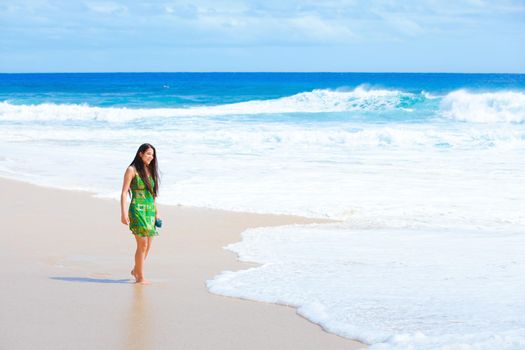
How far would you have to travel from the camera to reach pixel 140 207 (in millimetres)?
5992

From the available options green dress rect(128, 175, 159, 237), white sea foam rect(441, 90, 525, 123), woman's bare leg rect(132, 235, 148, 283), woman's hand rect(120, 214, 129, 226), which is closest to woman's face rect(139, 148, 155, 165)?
green dress rect(128, 175, 159, 237)

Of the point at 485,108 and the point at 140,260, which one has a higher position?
the point at 485,108

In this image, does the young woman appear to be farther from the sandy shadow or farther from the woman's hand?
the sandy shadow

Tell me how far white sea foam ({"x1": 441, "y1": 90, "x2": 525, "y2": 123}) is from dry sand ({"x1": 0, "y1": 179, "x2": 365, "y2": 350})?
862 inches

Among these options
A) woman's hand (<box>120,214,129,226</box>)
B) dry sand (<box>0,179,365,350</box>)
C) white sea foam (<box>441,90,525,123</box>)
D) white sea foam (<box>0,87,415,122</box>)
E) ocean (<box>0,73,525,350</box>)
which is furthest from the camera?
white sea foam (<box>0,87,415,122</box>)

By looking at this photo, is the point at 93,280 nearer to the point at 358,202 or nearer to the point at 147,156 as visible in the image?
the point at 147,156

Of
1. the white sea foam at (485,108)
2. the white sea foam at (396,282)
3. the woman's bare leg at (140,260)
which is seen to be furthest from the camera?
the white sea foam at (485,108)

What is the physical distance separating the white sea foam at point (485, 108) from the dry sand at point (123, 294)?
21.9 metres

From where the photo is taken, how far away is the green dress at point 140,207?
598 centimetres

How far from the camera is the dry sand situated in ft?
15.2

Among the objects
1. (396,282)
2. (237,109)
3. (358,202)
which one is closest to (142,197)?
(396,282)

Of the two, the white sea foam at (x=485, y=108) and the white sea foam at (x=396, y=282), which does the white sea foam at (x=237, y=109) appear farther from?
the white sea foam at (x=396, y=282)

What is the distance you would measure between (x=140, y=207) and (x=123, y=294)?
70cm

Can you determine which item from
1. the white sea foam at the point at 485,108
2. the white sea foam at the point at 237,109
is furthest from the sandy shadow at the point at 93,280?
the white sea foam at the point at 237,109
